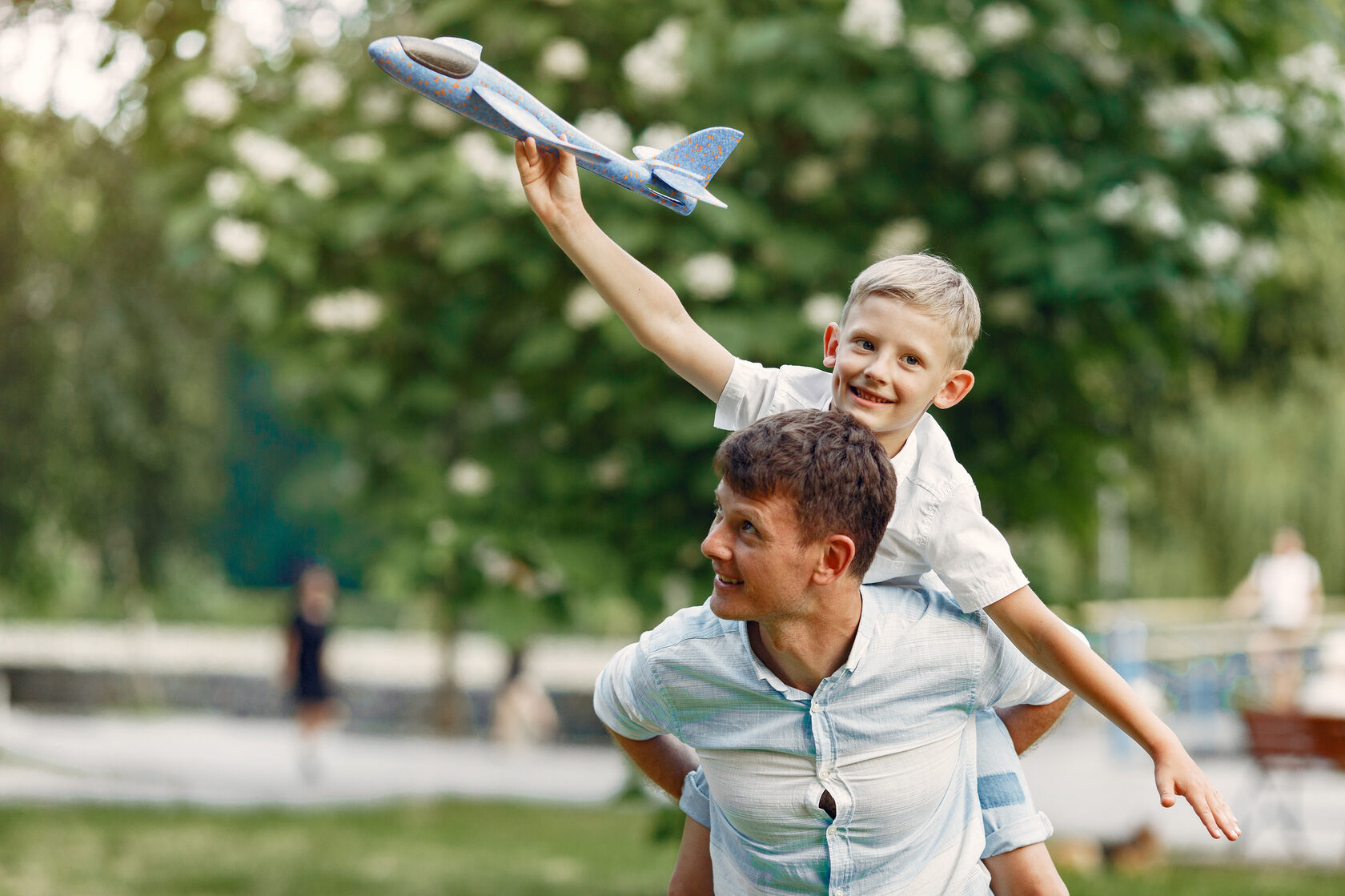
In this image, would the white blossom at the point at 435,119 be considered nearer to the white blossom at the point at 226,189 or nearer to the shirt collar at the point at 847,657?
the white blossom at the point at 226,189

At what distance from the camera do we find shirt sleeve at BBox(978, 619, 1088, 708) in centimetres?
224

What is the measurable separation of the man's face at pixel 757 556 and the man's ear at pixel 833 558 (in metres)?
0.01

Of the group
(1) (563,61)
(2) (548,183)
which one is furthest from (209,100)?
(2) (548,183)

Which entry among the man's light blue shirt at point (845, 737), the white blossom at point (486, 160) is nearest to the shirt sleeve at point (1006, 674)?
the man's light blue shirt at point (845, 737)

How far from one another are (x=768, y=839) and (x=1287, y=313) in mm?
7797

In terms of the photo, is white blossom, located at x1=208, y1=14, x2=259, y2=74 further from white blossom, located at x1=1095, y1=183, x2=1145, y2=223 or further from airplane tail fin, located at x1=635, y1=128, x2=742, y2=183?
airplane tail fin, located at x1=635, y1=128, x2=742, y2=183

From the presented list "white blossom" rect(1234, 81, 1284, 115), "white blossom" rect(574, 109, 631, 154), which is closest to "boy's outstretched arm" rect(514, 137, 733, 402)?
"white blossom" rect(574, 109, 631, 154)

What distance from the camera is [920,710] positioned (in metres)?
2.17

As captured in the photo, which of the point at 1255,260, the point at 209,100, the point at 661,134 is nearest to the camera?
the point at 661,134

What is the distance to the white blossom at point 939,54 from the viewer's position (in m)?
5.00

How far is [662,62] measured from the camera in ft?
17.3

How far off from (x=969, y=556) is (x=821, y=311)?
9.47 feet

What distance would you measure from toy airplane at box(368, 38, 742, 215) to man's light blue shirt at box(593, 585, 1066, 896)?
0.68m

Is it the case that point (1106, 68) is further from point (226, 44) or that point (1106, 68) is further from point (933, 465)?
point (933, 465)
